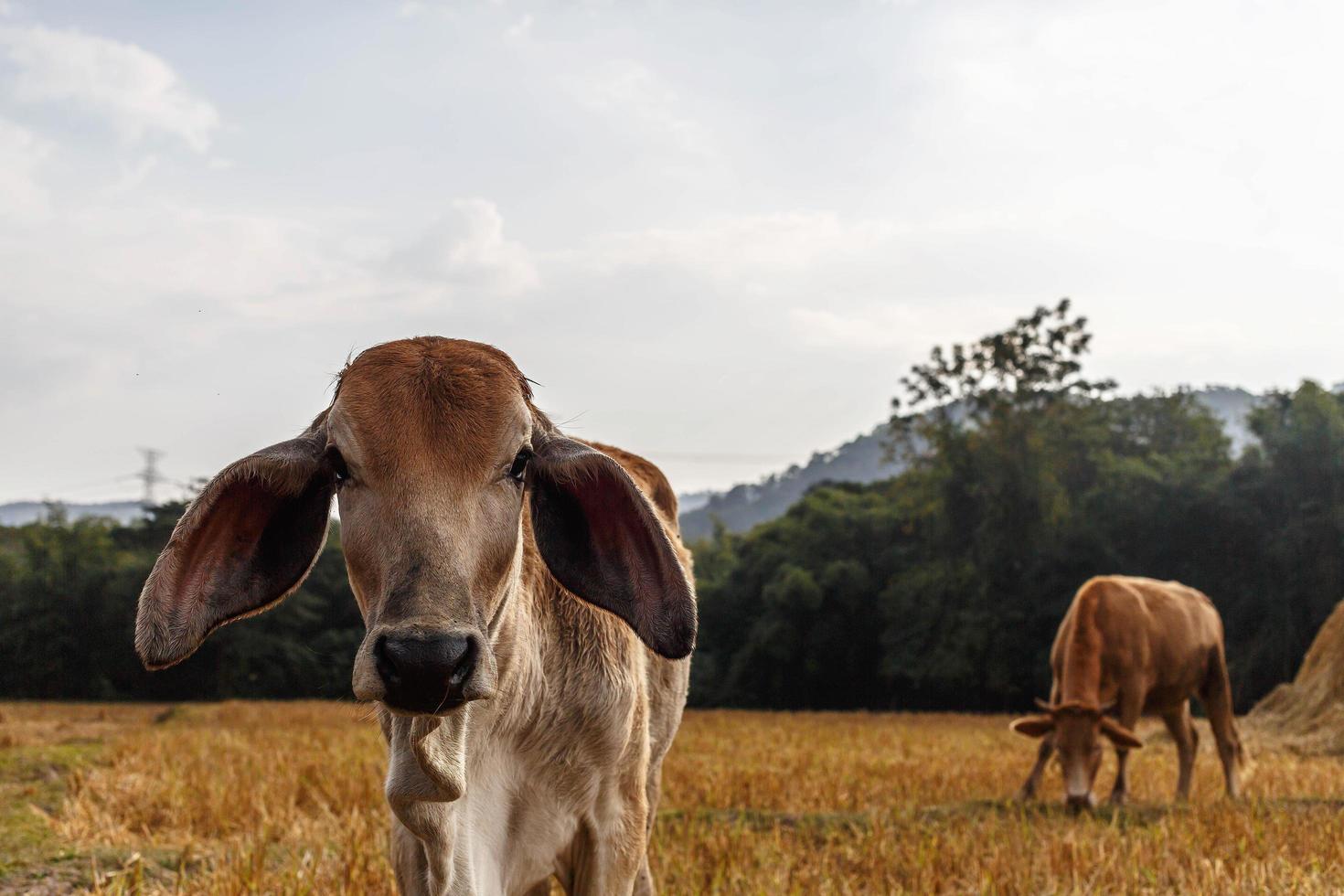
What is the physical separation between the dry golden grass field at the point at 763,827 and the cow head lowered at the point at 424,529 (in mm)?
631

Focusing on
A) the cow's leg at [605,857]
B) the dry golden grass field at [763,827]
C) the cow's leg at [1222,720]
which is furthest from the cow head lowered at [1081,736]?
the cow's leg at [605,857]

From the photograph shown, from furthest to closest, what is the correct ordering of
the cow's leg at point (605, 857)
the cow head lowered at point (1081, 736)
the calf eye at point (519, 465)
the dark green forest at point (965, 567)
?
the dark green forest at point (965, 567) < the cow head lowered at point (1081, 736) < the cow's leg at point (605, 857) < the calf eye at point (519, 465)

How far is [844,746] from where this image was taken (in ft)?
60.4

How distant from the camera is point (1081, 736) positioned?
34.8 feet

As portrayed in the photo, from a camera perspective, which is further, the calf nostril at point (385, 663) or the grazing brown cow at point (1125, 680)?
the grazing brown cow at point (1125, 680)

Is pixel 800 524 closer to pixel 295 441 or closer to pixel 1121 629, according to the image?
pixel 1121 629

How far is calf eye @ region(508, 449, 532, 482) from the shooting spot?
3292mm

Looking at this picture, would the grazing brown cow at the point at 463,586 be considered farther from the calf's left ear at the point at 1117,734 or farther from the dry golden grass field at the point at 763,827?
the calf's left ear at the point at 1117,734

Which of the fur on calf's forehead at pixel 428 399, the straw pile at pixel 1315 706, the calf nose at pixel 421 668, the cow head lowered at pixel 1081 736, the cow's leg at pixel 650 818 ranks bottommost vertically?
the straw pile at pixel 1315 706

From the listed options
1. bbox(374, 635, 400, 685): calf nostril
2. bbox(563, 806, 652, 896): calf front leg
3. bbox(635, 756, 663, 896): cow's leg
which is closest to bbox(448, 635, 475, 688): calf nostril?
bbox(374, 635, 400, 685): calf nostril

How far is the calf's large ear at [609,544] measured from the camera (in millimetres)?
3373

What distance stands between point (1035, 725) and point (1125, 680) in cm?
131

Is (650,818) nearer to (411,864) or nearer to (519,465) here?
(411,864)

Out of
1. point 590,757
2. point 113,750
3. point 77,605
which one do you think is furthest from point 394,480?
point 77,605
